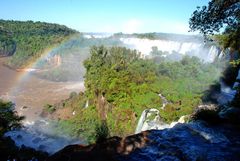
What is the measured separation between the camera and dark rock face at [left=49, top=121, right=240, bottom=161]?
6.41m

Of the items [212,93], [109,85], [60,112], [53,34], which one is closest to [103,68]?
[109,85]

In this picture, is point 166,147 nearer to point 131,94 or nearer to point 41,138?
point 131,94

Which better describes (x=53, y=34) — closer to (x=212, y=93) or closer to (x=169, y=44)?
(x=169, y=44)

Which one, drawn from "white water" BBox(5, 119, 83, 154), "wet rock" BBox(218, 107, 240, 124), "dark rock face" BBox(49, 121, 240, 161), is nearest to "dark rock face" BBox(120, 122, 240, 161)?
"dark rock face" BBox(49, 121, 240, 161)

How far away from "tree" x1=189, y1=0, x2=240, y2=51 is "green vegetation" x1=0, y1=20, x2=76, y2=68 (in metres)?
83.9

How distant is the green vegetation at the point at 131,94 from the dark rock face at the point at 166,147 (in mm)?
17616

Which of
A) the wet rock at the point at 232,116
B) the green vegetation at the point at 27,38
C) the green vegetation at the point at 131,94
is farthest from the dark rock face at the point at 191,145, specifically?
the green vegetation at the point at 27,38

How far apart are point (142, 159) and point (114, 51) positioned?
5177 cm

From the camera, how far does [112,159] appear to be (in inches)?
245

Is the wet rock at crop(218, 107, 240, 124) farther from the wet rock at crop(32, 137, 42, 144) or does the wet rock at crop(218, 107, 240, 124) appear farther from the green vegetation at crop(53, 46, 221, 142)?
the wet rock at crop(32, 137, 42, 144)

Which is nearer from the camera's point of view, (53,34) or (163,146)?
(163,146)

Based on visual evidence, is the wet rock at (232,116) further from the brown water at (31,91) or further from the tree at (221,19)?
the brown water at (31,91)

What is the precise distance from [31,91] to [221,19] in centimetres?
5402

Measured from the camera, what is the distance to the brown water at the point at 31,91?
47312mm
